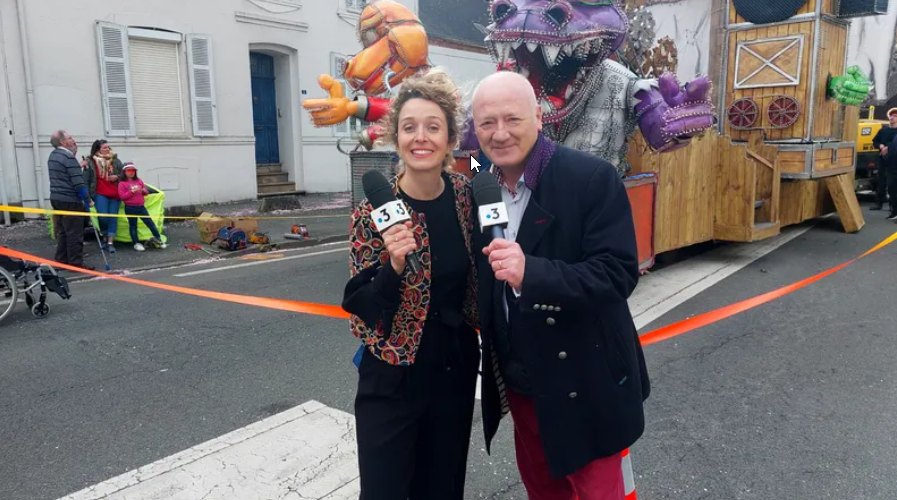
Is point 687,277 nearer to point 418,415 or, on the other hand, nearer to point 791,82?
point 791,82

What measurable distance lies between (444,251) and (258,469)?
180 cm

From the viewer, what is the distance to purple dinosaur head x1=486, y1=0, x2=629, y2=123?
15.7 ft

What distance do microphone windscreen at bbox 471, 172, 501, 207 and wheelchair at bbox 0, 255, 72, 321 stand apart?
554 centimetres

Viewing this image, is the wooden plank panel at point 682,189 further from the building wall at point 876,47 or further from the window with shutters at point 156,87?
the window with shutters at point 156,87

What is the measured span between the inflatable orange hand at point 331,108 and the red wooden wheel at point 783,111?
6198 mm

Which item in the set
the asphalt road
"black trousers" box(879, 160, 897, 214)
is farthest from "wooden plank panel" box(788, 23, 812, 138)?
"black trousers" box(879, 160, 897, 214)

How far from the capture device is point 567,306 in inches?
67.2

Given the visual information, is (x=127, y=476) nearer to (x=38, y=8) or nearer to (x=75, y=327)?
(x=75, y=327)

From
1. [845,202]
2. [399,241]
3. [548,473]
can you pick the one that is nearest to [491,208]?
[399,241]

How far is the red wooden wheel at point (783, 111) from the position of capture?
350 inches

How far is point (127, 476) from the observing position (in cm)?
309

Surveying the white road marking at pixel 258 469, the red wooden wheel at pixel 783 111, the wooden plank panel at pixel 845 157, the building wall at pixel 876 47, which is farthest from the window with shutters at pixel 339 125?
the white road marking at pixel 258 469

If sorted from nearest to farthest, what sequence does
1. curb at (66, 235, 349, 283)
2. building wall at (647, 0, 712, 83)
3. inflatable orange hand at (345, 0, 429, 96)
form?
1. inflatable orange hand at (345, 0, 429, 96)
2. curb at (66, 235, 349, 283)
3. building wall at (647, 0, 712, 83)

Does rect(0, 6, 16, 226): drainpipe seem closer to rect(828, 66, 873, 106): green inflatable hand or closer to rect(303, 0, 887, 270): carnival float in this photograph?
rect(303, 0, 887, 270): carnival float
